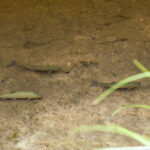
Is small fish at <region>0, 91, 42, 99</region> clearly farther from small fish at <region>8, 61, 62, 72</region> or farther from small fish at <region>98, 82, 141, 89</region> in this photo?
small fish at <region>98, 82, 141, 89</region>

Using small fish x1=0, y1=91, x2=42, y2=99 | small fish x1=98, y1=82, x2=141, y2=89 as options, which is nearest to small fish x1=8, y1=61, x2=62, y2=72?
small fish x1=0, y1=91, x2=42, y2=99

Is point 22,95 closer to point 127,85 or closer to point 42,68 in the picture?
point 42,68

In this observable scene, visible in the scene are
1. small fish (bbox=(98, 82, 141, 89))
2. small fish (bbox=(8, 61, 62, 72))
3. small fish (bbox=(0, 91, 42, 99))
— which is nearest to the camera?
small fish (bbox=(0, 91, 42, 99))

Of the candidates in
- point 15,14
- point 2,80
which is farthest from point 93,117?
point 15,14

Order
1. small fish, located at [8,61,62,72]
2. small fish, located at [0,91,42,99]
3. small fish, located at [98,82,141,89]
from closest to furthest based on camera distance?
1. small fish, located at [0,91,42,99]
2. small fish, located at [98,82,141,89]
3. small fish, located at [8,61,62,72]

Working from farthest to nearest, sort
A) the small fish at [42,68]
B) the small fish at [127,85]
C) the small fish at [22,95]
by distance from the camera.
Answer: the small fish at [42,68], the small fish at [127,85], the small fish at [22,95]

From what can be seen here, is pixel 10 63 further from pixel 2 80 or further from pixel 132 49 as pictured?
pixel 132 49

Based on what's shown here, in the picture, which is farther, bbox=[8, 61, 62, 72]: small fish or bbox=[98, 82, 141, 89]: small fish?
bbox=[8, 61, 62, 72]: small fish

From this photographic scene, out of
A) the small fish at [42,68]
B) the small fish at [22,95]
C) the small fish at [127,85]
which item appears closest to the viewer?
the small fish at [22,95]

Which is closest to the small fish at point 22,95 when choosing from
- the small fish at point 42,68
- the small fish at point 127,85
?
the small fish at point 42,68

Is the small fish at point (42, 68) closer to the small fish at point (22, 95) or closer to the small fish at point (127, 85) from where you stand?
the small fish at point (22, 95)

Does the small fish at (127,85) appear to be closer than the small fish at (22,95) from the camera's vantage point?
No
